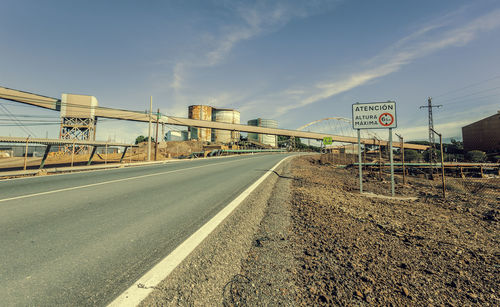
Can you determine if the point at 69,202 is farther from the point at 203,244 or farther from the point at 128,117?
the point at 128,117

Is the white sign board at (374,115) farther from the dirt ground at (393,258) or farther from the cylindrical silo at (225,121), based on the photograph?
the cylindrical silo at (225,121)

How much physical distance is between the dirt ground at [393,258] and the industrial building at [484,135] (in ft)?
168

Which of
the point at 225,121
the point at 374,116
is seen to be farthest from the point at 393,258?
the point at 225,121

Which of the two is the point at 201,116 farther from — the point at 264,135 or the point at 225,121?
the point at 264,135

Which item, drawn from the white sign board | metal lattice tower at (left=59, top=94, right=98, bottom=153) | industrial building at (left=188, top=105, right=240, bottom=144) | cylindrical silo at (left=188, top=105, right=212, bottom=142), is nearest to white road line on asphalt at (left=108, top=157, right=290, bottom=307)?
the white sign board

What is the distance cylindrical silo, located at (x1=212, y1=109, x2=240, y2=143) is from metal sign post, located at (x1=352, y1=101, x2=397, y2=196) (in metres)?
56.3

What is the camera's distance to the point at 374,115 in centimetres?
725

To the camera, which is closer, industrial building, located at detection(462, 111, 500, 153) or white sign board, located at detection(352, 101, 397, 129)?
white sign board, located at detection(352, 101, 397, 129)

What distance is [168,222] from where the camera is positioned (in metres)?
3.52

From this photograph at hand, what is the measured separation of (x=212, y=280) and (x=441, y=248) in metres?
2.96

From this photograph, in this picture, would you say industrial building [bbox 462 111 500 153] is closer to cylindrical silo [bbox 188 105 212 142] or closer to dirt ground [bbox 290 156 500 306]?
dirt ground [bbox 290 156 500 306]

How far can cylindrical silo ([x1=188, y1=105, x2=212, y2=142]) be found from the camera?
5991 cm

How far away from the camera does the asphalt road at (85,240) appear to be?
1775 millimetres

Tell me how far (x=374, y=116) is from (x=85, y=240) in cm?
842
